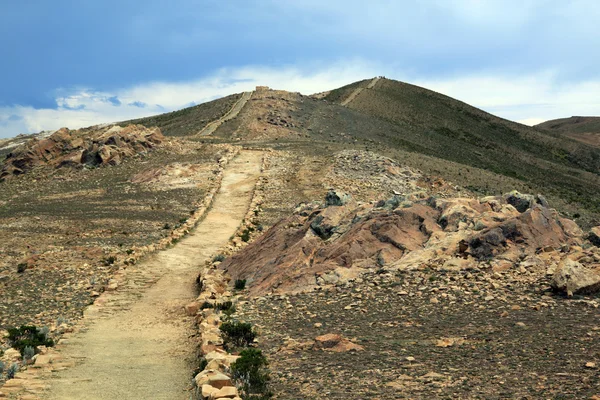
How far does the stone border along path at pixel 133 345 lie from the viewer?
12539mm

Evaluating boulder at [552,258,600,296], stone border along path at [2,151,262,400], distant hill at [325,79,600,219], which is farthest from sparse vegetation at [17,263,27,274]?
distant hill at [325,79,600,219]

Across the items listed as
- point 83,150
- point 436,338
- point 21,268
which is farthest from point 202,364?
point 83,150

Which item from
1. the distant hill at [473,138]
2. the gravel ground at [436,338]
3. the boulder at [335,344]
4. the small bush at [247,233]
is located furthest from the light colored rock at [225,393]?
the distant hill at [473,138]

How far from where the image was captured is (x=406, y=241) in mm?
18688

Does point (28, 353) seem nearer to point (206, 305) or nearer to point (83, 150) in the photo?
point (206, 305)

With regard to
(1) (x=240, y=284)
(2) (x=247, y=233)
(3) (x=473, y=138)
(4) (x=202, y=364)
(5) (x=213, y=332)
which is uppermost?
(3) (x=473, y=138)

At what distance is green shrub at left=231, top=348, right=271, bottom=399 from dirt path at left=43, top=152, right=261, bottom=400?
1.33 meters

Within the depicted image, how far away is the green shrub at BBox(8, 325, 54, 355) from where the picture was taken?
15117 millimetres

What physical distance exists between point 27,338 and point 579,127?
177344 millimetres

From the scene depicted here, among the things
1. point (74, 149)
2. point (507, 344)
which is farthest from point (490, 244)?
point (74, 149)

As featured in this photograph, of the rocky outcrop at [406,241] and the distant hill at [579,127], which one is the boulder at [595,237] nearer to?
the rocky outcrop at [406,241]

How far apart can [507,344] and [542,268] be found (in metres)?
4.80

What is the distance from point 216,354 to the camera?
1321 cm

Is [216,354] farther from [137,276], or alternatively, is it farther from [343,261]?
[137,276]
